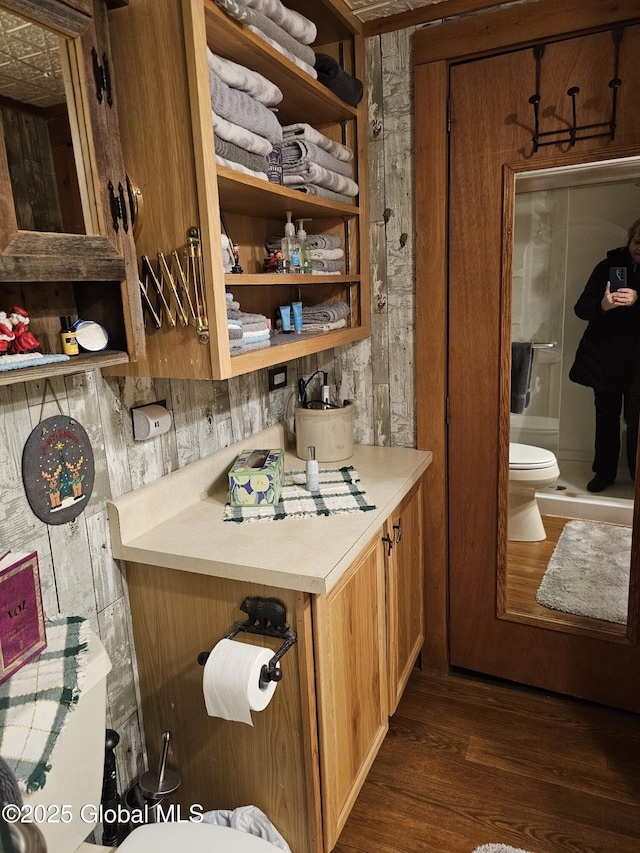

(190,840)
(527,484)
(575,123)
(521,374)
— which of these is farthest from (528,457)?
(190,840)

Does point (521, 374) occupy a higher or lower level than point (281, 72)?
lower

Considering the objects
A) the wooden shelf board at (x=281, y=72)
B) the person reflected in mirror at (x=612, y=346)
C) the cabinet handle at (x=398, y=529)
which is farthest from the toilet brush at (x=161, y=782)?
the wooden shelf board at (x=281, y=72)

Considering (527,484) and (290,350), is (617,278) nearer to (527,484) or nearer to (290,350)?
(527,484)

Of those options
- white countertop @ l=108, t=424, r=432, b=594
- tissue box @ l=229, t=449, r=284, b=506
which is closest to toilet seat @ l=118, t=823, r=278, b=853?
white countertop @ l=108, t=424, r=432, b=594

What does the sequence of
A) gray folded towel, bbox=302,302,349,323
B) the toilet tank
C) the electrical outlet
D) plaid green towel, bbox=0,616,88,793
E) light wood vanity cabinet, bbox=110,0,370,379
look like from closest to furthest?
plaid green towel, bbox=0,616,88,793, the toilet tank, light wood vanity cabinet, bbox=110,0,370,379, gray folded towel, bbox=302,302,349,323, the electrical outlet

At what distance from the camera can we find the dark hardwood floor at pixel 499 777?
1.67 meters

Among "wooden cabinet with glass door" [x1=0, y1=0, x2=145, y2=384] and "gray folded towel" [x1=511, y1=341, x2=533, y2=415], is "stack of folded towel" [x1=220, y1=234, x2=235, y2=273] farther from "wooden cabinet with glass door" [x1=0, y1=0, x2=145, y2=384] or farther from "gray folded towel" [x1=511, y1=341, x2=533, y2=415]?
"gray folded towel" [x1=511, y1=341, x2=533, y2=415]

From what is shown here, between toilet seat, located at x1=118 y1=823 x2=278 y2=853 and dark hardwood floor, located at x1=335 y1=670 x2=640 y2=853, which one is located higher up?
toilet seat, located at x1=118 y1=823 x2=278 y2=853

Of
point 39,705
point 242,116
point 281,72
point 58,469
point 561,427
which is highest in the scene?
Result: point 281,72

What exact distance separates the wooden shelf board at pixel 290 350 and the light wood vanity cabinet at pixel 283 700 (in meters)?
0.52

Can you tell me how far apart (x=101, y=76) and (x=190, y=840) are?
1522 mm

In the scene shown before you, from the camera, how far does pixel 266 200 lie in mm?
1658

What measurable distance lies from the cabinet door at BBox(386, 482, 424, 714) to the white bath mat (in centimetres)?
46

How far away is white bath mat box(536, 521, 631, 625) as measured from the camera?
202cm
